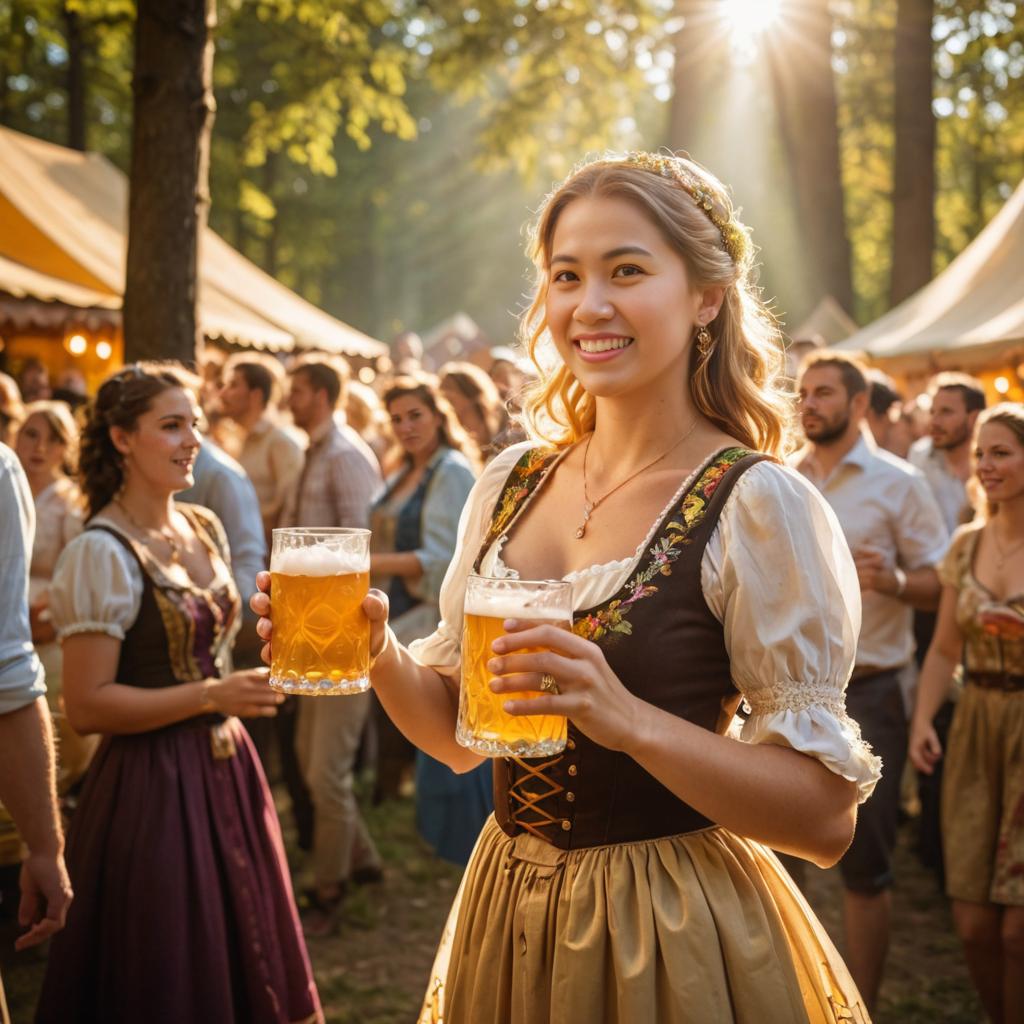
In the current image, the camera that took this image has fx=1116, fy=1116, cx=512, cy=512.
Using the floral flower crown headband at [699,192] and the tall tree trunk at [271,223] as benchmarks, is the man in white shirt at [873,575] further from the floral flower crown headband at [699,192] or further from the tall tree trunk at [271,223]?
the tall tree trunk at [271,223]

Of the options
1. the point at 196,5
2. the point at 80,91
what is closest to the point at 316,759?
the point at 196,5

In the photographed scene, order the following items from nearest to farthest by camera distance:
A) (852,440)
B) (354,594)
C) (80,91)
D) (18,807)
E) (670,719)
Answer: (670,719) → (354,594) → (18,807) → (852,440) → (80,91)

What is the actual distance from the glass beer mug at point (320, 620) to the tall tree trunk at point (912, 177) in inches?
518

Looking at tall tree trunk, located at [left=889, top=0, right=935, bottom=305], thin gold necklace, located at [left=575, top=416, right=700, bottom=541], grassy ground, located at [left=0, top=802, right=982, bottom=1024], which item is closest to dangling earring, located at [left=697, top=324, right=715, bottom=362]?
thin gold necklace, located at [left=575, top=416, right=700, bottom=541]

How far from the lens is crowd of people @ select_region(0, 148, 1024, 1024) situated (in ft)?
5.44

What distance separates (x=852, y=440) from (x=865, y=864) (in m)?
1.57

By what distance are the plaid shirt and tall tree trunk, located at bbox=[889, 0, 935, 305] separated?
33.3ft

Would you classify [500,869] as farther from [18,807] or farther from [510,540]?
[18,807]

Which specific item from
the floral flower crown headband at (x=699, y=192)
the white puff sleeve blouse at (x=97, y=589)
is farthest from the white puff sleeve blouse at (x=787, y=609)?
the white puff sleeve blouse at (x=97, y=589)

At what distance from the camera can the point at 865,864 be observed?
3.73m

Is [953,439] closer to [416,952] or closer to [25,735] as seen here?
[416,952]

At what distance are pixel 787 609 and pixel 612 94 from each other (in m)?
13.7

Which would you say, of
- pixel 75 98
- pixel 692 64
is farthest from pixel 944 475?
pixel 75 98

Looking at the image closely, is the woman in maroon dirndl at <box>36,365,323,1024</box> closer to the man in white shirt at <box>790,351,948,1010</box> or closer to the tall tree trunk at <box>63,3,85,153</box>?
the man in white shirt at <box>790,351,948,1010</box>
